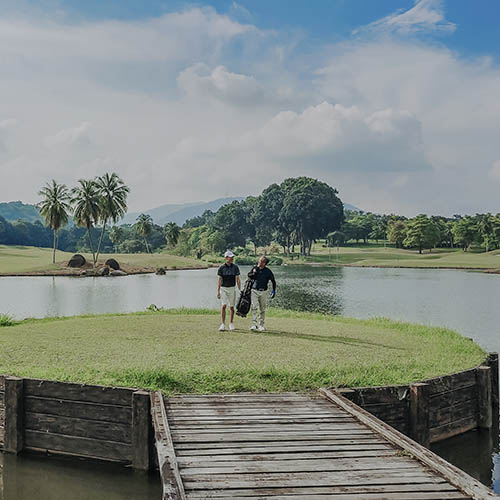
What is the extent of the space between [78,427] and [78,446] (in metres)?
0.34

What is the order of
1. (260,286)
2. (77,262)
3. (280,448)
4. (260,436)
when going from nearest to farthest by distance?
(280,448) < (260,436) < (260,286) < (77,262)

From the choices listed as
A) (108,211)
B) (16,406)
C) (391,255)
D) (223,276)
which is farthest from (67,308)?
(391,255)

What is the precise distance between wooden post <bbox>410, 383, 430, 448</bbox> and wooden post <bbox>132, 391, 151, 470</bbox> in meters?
5.00

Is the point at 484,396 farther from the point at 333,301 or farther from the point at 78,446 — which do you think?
the point at 333,301

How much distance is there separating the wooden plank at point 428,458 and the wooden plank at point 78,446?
12.9ft

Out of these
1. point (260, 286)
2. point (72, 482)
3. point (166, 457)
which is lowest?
point (72, 482)

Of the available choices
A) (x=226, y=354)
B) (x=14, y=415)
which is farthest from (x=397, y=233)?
(x=14, y=415)

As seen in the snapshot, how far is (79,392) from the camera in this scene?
32.5ft

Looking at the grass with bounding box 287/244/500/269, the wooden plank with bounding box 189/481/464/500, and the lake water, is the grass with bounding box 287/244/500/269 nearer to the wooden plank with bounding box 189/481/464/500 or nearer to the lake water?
the lake water

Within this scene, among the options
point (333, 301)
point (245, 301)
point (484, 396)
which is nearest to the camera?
point (484, 396)

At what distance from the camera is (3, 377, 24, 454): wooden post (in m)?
10.1

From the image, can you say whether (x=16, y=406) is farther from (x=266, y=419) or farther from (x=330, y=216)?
(x=330, y=216)

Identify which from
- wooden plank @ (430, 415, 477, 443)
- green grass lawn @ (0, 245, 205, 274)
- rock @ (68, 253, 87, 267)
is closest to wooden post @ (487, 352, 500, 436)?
wooden plank @ (430, 415, 477, 443)

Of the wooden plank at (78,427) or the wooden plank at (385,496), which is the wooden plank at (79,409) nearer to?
the wooden plank at (78,427)
